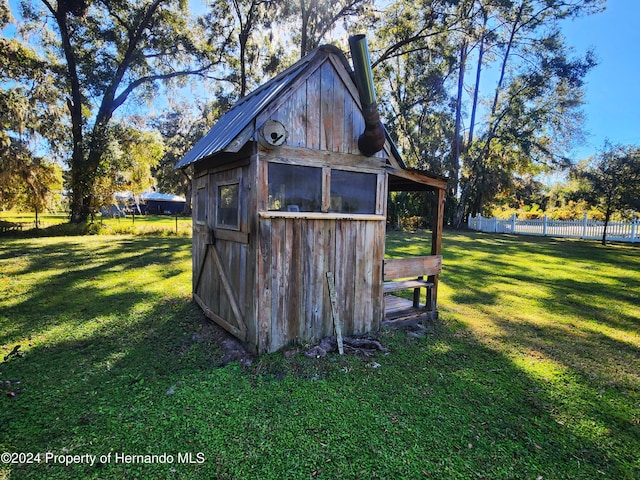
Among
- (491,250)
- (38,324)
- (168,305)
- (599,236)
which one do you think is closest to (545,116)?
(599,236)

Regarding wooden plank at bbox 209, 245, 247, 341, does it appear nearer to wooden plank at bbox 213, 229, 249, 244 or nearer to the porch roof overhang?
wooden plank at bbox 213, 229, 249, 244

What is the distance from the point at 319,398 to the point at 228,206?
2.89m

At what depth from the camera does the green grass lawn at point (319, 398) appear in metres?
2.62

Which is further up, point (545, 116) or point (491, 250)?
point (545, 116)

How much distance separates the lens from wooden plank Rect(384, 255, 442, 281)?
534 centimetres

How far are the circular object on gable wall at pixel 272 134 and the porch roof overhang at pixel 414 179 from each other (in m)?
1.87

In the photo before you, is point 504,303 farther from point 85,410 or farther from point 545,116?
point 545,116

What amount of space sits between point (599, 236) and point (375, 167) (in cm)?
2046

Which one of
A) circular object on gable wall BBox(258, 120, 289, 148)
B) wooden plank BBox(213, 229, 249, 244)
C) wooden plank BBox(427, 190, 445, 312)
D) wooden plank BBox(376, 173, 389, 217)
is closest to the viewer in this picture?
circular object on gable wall BBox(258, 120, 289, 148)

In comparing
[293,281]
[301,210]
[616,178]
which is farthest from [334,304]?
[616,178]

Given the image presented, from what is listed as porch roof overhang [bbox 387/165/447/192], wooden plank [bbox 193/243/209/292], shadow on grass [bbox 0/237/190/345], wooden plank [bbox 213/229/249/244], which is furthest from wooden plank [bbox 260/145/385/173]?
shadow on grass [bbox 0/237/190/345]

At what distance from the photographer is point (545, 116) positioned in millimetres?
24875

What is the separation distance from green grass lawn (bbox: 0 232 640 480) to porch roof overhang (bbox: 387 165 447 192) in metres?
2.47

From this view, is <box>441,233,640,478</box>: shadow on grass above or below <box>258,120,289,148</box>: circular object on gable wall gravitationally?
below
